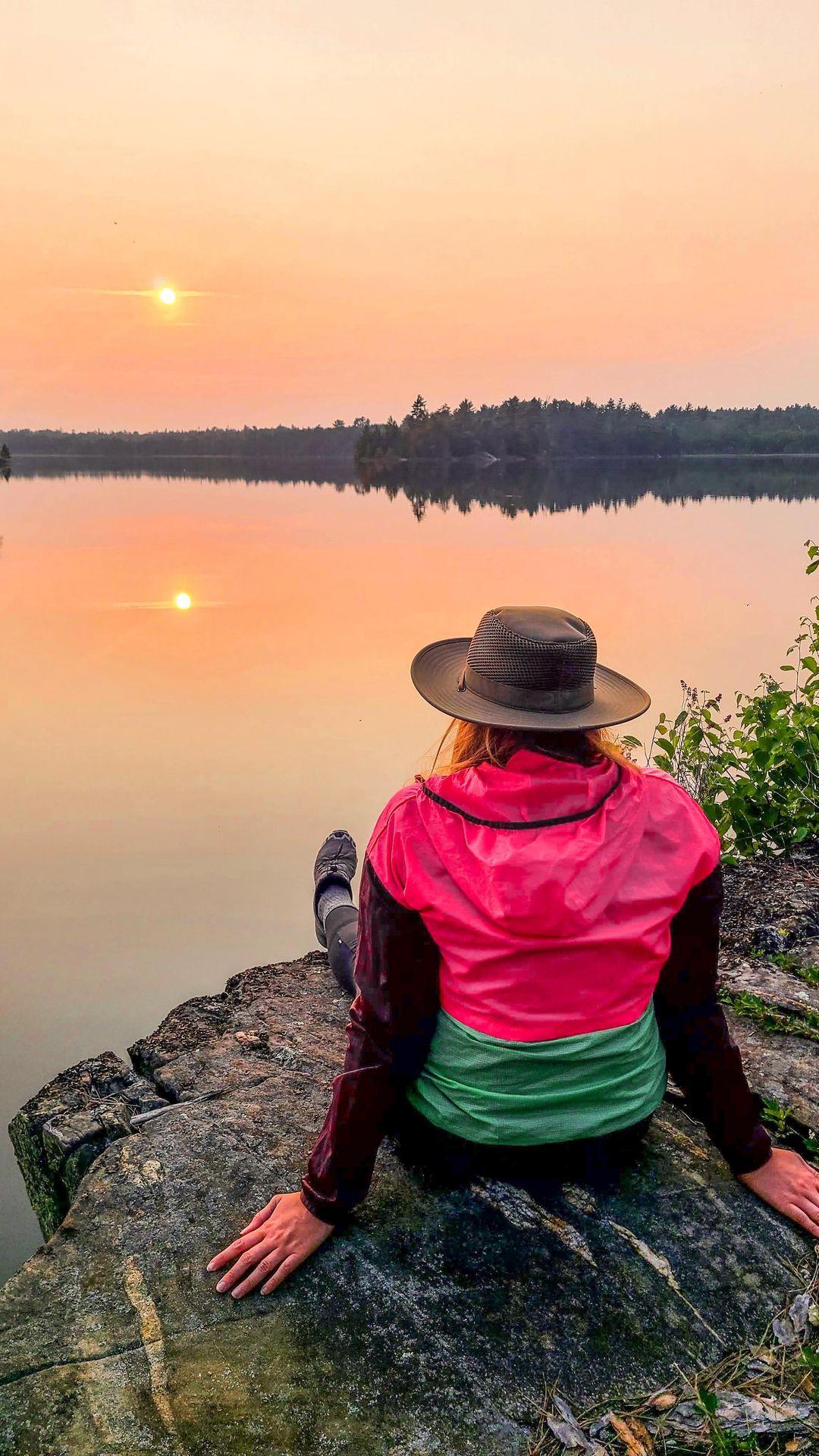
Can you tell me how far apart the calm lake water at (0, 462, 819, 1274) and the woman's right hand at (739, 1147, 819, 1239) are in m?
2.52

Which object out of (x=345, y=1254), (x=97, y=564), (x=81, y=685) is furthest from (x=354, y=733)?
(x=97, y=564)

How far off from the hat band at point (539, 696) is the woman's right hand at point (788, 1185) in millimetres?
1247

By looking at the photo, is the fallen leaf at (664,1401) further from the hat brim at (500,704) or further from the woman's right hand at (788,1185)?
A: the hat brim at (500,704)

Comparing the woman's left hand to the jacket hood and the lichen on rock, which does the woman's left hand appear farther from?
the jacket hood

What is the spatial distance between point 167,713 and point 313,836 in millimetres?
3928

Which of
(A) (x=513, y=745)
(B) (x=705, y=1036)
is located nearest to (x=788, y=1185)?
(B) (x=705, y=1036)

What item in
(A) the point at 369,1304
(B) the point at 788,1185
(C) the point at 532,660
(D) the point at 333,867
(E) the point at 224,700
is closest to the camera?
(C) the point at 532,660

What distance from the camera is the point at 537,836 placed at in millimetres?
1762

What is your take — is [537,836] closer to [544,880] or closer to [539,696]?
[544,880]

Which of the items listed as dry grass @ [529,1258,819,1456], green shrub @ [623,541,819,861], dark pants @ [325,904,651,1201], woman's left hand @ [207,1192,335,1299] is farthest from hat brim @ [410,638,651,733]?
green shrub @ [623,541,819,861]

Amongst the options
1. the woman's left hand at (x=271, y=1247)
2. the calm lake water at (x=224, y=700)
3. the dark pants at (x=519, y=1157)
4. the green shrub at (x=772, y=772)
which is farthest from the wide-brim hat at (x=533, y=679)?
the green shrub at (x=772, y=772)

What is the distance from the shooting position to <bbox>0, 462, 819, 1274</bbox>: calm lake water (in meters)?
5.42

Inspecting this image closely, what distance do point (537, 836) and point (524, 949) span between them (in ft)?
0.74

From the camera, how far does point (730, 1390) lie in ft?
6.01
